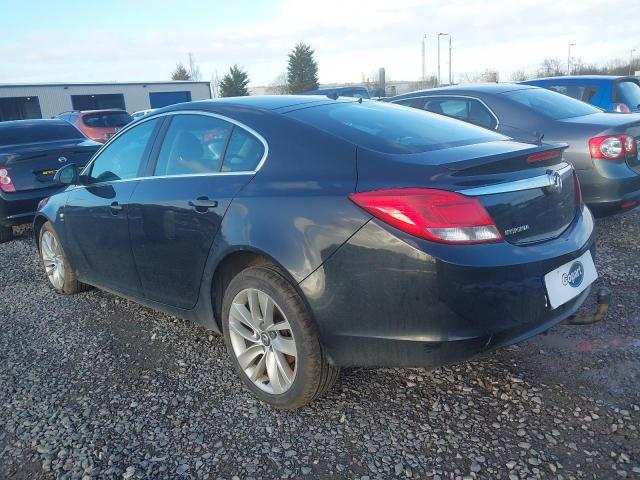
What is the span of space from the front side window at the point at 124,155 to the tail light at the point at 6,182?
9.61ft

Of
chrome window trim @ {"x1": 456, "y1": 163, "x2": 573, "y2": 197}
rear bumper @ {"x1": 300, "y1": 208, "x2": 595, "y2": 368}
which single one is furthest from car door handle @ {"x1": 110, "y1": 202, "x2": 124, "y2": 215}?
chrome window trim @ {"x1": 456, "y1": 163, "x2": 573, "y2": 197}

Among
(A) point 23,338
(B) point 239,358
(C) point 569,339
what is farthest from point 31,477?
(C) point 569,339

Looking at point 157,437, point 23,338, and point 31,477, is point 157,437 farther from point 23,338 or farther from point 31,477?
point 23,338

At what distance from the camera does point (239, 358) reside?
2971 millimetres

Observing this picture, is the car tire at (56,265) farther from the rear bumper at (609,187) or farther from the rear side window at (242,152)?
the rear bumper at (609,187)

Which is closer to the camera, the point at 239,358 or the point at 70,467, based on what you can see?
the point at 70,467

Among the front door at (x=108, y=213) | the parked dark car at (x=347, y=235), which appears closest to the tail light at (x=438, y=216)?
the parked dark car at (x=347, y=235)

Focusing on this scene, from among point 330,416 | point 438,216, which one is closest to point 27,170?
point 330,416

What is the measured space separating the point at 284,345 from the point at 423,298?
2.62 ft

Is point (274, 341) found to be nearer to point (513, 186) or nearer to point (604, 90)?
point (513, 186)

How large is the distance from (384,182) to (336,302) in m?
0.56

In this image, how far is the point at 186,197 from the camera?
3115 millimetres

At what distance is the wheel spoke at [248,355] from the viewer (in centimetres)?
290

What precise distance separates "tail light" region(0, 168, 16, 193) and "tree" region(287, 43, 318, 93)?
50170 mm
